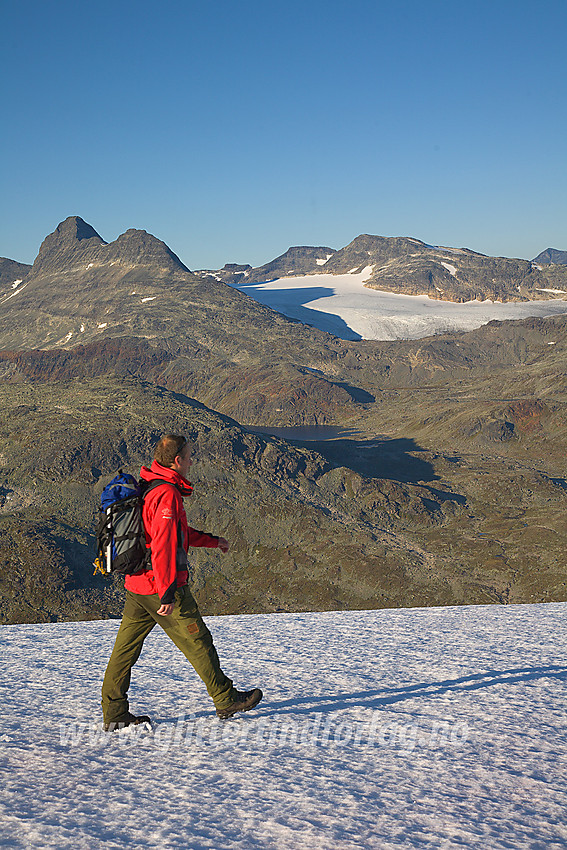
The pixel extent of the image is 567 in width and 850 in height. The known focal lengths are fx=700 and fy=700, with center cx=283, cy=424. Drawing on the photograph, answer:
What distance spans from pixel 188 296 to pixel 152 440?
13326cm

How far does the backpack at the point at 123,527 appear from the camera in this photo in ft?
15.3

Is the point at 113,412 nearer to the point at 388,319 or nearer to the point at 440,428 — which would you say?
the point at 440,428

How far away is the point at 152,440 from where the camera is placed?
54.0 meters

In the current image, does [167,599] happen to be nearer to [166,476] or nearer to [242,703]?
[166,476]

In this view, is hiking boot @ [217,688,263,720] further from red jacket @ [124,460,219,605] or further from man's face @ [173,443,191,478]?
man's face @ [173,443,191,478]

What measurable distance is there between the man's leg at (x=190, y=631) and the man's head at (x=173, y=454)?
0.85 metres

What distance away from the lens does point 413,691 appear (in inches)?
237

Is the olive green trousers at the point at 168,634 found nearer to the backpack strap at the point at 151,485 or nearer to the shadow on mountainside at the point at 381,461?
the backpack strap at the point at 151,485

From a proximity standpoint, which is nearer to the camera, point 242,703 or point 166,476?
point 166,476

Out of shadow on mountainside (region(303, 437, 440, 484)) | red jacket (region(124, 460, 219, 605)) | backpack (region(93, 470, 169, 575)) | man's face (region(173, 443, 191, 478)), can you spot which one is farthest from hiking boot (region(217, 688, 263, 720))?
shadow on mountainside (region(303, 437, 440, 484))

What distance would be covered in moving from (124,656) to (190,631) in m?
0.56

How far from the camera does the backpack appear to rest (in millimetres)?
4652

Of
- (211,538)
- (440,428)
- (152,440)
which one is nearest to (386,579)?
(152,440)

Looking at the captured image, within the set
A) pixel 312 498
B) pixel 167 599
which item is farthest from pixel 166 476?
pixel 312 498
